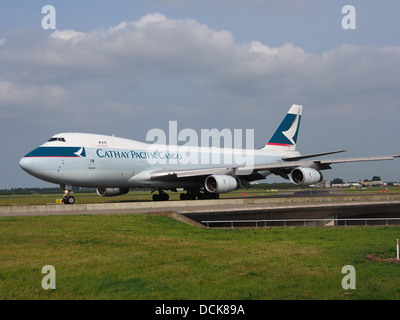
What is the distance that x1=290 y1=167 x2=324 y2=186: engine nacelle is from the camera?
118ft

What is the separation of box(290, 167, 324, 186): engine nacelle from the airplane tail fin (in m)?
10.3

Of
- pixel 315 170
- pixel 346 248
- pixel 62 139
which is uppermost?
pixel 62 139

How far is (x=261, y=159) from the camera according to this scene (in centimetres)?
4497

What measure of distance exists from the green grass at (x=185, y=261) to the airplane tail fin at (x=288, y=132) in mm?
26812

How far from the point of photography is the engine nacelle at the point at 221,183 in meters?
34.2

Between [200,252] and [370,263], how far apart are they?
4.93 meters

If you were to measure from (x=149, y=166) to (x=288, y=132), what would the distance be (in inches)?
695

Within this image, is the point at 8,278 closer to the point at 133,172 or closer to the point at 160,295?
the point at 160,295

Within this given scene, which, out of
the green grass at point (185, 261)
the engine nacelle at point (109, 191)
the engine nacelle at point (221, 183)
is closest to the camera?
the green grass at point (185, 261)

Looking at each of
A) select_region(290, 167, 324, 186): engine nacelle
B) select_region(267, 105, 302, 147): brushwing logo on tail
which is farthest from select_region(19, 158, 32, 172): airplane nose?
select_region(267, 105, 302, 147): brushwing logo on tail

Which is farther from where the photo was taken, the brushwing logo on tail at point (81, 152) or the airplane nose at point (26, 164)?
the brushwing logo on tail at point (81, 152)

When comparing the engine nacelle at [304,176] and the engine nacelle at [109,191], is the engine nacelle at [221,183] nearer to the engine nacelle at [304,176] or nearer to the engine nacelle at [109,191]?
the engine nacelle at [304,176]

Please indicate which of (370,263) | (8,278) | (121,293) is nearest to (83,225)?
(8,278)

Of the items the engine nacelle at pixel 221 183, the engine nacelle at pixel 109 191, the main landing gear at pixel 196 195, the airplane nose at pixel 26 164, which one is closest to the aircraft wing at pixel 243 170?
the engine nacelle at pixel 221 183
